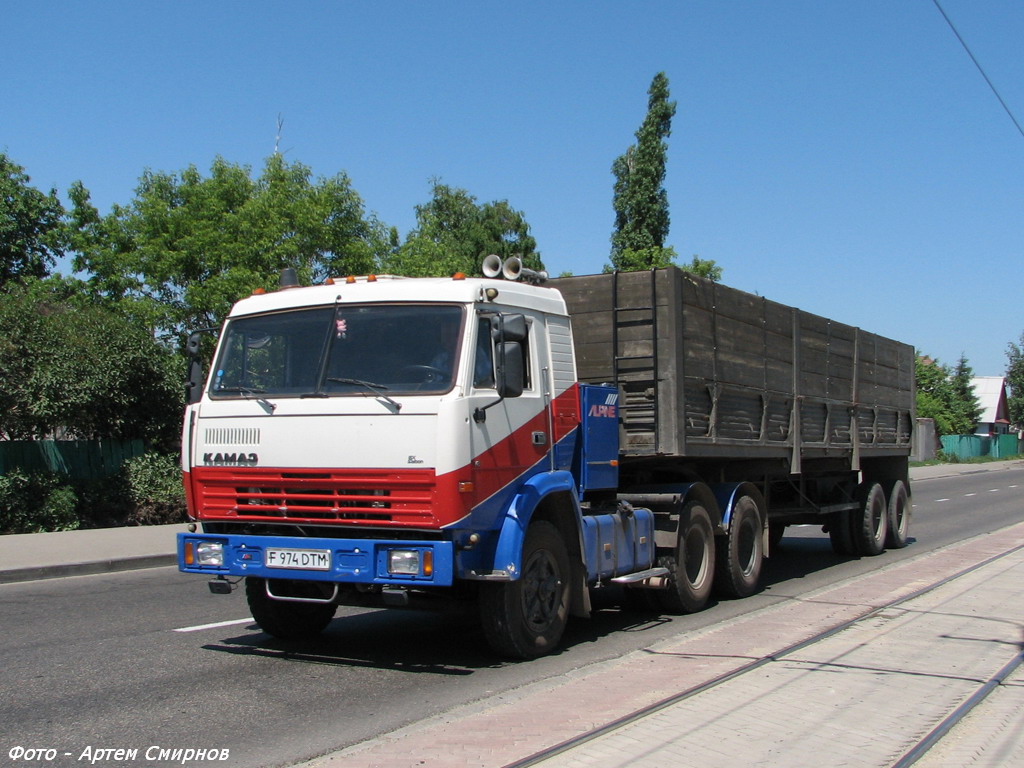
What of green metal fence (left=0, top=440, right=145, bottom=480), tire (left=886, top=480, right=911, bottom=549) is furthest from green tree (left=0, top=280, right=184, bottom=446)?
tire (left=886, top=480, right=911, bottom=549)

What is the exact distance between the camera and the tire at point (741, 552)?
34.1 ft

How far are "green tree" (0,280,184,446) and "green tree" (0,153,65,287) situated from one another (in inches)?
555

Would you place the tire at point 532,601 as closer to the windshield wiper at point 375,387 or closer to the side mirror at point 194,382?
the windshield wiper at point 375,387

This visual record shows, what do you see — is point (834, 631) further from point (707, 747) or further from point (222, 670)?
point (222, 670)

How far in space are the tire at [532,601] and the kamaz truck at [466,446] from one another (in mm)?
15

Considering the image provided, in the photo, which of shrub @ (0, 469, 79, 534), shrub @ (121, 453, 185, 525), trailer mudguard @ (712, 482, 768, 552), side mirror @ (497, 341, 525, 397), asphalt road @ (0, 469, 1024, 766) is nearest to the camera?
asphalt road @ (0, 469, 1024, 766)

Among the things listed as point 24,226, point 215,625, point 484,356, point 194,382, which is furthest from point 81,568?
point 24,226

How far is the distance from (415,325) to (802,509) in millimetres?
7450

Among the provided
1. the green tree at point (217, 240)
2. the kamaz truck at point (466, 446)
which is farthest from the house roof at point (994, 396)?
the kamaz truck at point (466, 446)

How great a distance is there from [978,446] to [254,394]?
6975cm

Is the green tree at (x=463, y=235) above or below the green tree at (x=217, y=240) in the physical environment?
above

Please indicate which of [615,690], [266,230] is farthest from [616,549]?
[266,230]

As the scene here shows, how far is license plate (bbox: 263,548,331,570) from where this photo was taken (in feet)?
22.2

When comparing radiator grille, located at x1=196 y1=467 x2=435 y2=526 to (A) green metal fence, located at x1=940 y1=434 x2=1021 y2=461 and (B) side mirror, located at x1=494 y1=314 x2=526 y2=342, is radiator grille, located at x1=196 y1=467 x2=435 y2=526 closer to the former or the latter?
(B) side mirror, located at x1=494 y1=314 x2=526 y2=342
